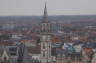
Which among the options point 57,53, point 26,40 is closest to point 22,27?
point 26,40

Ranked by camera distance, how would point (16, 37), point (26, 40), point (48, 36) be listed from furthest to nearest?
point (16, 37) → point (26, 40) → point (48, 36)

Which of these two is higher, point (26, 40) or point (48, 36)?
point (48, 36)

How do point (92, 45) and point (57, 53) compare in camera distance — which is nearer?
point (57, 53)

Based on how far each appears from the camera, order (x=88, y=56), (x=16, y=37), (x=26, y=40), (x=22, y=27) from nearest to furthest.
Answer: (x=88, y=56) → (x=26, y=40) → (x=16, y=37) → (x=22, y=27)

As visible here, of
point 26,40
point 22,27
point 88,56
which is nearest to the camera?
point 88,56

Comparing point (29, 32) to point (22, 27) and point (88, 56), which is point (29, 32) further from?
point (88, 56)

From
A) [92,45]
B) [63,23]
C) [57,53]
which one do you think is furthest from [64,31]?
[57,53]
